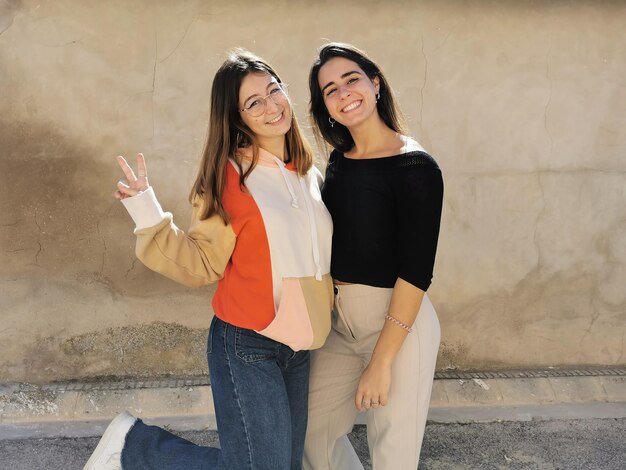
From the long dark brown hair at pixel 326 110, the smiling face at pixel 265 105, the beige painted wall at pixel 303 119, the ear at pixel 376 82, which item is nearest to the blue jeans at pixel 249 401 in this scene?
the smiling face at pixel 265 105

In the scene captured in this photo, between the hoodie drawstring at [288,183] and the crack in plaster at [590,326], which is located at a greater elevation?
the hoodie drawstring at [288,183]

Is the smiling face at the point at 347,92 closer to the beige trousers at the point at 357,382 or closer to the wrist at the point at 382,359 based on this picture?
the beige trousers at the point at 357,382

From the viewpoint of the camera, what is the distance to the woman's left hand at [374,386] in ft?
7.34

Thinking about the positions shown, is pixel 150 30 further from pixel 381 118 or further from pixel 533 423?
pixel 533 423

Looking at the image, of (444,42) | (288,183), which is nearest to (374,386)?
(288,183)

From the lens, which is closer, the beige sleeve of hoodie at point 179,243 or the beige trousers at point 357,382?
the beige sleeve of hoodie at point 179,243

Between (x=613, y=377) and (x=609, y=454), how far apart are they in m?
0.72

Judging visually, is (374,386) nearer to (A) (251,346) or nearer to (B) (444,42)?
(A) (251,346)

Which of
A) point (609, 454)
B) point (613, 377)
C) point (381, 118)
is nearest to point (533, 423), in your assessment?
point (609, 454)

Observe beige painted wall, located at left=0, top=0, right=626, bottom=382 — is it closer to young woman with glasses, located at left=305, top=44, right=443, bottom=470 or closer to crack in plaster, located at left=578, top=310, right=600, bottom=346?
crack in plaster, located at left=578, top=310, right=600, bottom=346

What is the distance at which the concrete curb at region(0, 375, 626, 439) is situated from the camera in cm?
343

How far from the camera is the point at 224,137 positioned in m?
2.16

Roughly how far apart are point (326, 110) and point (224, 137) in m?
0.52

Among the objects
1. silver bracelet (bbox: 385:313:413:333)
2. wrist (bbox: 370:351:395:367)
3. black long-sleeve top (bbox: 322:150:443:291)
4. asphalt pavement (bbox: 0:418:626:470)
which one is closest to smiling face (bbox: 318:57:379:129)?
black long-sleeve top (bbox: 322:150:443:291)
